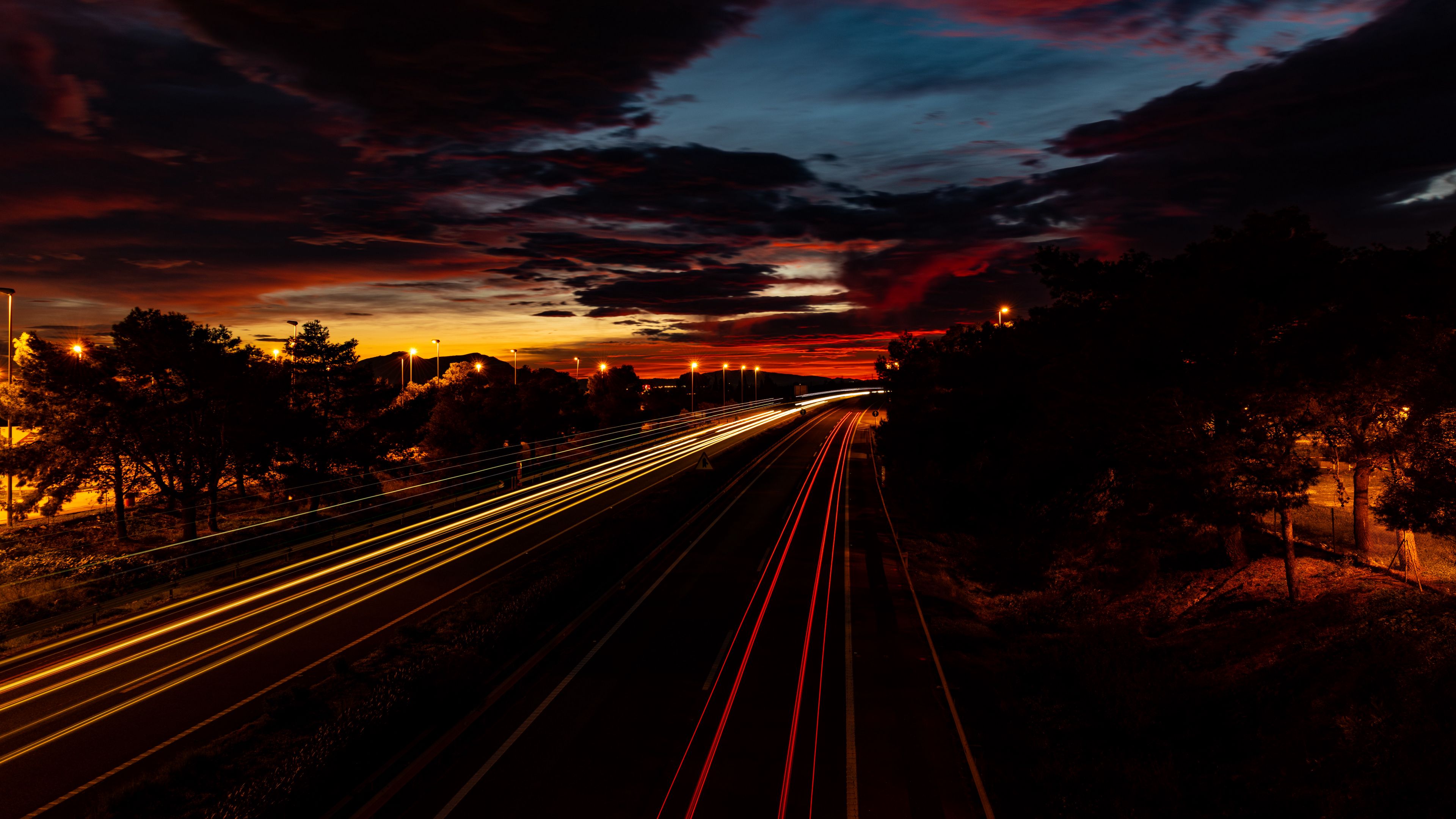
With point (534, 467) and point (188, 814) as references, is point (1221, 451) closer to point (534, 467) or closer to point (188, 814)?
point (188, 814)

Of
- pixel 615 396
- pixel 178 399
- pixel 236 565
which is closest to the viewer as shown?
pixel 236 565

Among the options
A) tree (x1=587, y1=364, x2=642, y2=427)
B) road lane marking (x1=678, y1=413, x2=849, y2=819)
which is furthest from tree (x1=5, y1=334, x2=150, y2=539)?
tree (x1=587, y1=364, x2=642, y2=427)

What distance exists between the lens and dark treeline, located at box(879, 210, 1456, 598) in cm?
1345

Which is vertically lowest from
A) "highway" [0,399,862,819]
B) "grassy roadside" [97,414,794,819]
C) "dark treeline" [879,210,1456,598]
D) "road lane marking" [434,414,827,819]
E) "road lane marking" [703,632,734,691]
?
"road lane marking" [703,632,734,691]

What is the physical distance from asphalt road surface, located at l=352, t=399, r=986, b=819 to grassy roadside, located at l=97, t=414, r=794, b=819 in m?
0.64

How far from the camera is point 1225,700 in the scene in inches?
502

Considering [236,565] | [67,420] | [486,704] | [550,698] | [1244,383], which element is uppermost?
[67,420]

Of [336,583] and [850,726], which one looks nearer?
[850,726]

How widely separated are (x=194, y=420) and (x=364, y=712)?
3185cm

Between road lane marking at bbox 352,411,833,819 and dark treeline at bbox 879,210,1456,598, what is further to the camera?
dark treeline at bbox 879,210,1456,598

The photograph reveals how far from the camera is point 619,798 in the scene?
10.2 m

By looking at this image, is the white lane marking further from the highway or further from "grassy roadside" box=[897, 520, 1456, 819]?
the highway

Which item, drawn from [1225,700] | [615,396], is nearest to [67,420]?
[1225,700]

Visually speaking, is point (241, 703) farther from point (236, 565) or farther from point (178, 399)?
point (178, 399)
